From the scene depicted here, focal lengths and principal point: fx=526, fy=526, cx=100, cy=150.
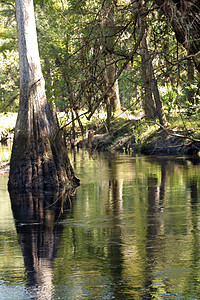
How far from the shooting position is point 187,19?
5.10 meters

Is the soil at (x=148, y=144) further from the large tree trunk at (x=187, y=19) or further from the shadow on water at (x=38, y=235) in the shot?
the large tree trunk at (x=187, y=19)

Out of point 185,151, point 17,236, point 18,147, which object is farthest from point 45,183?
point 185,151

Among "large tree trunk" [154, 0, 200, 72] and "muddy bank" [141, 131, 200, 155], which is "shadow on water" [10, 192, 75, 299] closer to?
"large tree trunk" [154, 0, 200, 72]

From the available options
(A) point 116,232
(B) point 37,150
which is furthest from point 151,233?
(B) point 37,150

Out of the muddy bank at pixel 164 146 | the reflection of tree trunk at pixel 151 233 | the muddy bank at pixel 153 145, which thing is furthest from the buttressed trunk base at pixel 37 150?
the muddy bank at pixel 164 146

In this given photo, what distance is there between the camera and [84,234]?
317 inches

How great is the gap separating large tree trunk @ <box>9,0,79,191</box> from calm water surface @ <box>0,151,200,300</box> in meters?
0.67

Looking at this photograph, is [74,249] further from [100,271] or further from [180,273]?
[180,273]

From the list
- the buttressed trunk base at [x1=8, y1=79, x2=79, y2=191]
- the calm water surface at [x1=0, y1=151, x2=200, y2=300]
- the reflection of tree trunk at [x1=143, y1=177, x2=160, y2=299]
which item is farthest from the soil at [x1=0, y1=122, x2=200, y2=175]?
the reflection of tree trunk at [x1=143, y1=177, x2=160, y2=299]

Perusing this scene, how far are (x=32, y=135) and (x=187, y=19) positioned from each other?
841 centimetres

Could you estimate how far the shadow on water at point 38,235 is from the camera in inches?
219

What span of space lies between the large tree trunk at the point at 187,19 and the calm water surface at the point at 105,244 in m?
2.06

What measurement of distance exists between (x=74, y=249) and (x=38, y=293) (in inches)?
74.6

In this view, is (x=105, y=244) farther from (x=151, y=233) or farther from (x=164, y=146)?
(x=164, y=146)
